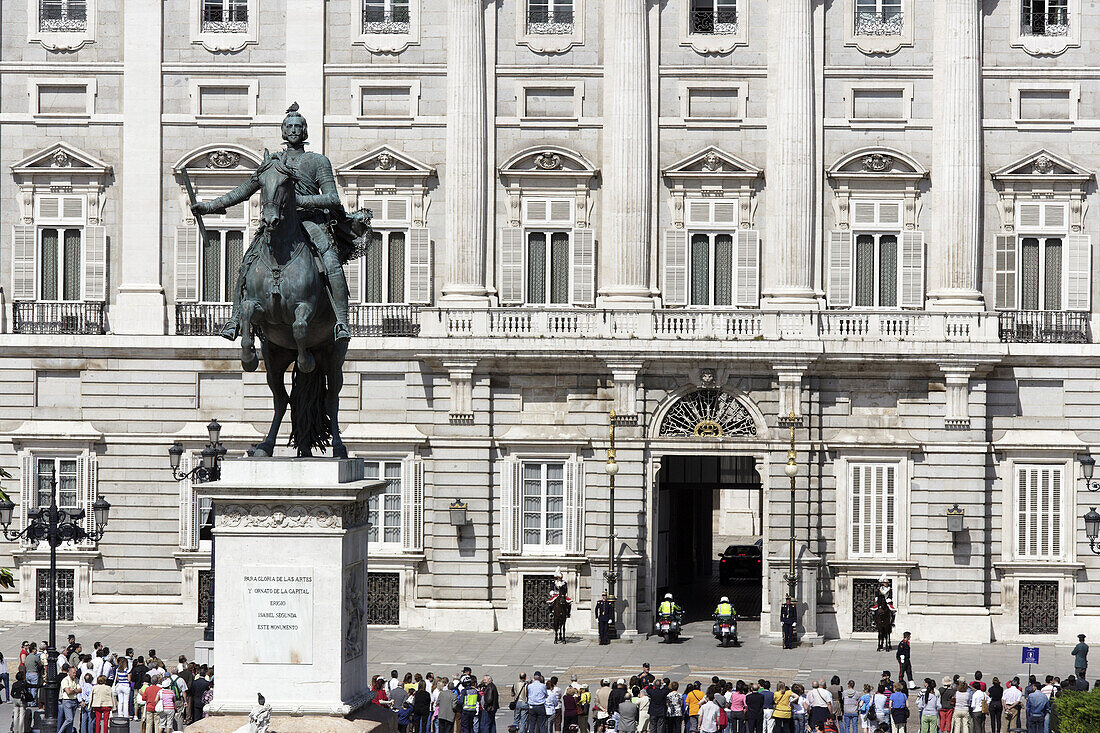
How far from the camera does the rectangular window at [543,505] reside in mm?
47875

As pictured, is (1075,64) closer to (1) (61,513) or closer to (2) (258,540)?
(1) (61,513)

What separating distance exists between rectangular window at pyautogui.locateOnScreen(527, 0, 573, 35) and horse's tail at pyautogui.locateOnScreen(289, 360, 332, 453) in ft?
92.4

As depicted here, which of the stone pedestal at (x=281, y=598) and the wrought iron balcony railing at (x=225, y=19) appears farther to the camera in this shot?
the wrought iron balcony railing at (x=225, y=19)

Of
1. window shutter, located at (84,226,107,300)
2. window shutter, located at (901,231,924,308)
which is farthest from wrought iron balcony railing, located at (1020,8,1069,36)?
window shutter, located at (84,226,107,300)

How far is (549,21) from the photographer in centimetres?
4850

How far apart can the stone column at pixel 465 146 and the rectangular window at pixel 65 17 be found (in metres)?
9.88

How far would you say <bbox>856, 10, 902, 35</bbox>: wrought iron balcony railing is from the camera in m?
48.0

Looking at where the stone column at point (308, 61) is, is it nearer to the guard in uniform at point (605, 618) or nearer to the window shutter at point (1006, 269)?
the guard in uniform at point (605, 618)

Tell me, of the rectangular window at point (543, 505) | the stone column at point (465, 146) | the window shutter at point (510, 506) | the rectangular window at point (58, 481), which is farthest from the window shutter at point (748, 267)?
the rectangular window at point (58, 481)

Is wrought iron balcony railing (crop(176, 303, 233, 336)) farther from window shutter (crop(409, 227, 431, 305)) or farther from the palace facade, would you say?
window shutter (crop(409, 227, 431, 305))

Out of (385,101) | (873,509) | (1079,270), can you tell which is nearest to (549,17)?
(385,101)

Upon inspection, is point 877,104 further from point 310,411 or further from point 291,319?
point 291,319

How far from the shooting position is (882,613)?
45562 mm

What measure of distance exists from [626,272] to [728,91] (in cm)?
552
